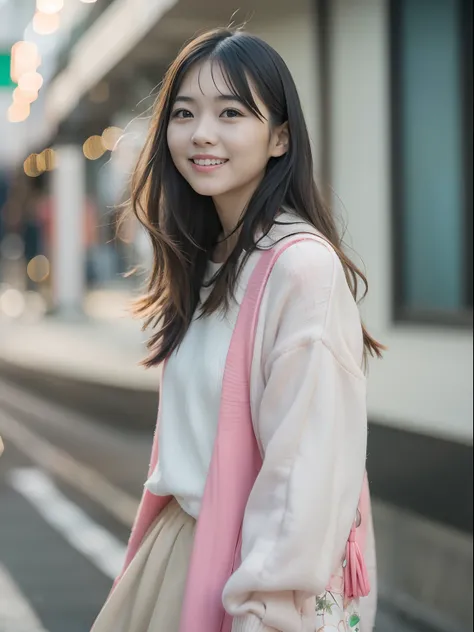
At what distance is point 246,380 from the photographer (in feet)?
5.95

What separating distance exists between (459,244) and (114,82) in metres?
10.3

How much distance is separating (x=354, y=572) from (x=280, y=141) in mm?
790

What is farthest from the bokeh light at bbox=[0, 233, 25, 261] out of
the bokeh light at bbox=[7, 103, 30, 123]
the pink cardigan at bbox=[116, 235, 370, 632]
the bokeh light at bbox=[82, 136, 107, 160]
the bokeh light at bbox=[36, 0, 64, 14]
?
the pink cardigan at bbox=[116, 235, 370, 632]

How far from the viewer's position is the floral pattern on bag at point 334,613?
1849 millimetres

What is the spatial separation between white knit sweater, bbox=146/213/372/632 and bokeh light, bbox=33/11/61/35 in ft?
60.4

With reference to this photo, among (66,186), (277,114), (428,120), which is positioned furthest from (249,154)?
(66,186)

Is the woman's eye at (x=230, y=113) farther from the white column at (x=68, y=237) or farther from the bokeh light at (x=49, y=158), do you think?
the white column at (x=68, y=237)

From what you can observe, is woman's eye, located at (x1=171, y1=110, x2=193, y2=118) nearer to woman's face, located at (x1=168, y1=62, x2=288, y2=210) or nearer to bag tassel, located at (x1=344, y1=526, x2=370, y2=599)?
woman's face, located at (x1=168, y1=62, x2=288, y2=210)

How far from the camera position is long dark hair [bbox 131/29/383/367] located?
6.28ft

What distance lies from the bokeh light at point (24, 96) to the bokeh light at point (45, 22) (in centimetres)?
127

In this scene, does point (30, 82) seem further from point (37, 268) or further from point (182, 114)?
point (37, 268)

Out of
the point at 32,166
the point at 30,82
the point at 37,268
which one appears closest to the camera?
the point at 30,82

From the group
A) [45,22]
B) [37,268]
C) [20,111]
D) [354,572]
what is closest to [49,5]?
[45,22]

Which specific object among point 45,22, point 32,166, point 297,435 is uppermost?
point 45,22
